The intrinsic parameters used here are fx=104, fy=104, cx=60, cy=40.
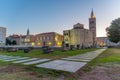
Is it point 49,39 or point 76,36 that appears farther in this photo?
point 76,36

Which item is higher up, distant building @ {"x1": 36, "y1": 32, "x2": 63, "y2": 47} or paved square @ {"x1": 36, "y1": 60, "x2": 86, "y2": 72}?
distant building @ {"x1": 36, "y1": 32, "x2": 63, "y2": 47}

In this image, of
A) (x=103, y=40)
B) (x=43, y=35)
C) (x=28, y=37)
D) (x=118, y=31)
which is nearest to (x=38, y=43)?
(x=43, y=35)

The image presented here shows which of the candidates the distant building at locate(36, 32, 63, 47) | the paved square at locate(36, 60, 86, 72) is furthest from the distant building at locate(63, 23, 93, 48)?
the paved square at locate(36, 60, 86, 72)

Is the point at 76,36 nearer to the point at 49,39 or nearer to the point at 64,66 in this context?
the point at 49,39

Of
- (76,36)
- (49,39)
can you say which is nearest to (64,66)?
(49,39)

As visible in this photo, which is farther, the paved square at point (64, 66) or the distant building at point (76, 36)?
the distant building at point (76, 36)

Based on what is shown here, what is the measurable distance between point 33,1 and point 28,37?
1404 inches

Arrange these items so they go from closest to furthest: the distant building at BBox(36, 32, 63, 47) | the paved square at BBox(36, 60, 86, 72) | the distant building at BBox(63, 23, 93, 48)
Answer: the paved square at BBox(36, 60, 86, 72) < the distant building at BBox(36, 32, 63, 47) < the distant building at BBox(63, 23, 93, 48)

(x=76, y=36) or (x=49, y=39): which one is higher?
(x=76, y=36)

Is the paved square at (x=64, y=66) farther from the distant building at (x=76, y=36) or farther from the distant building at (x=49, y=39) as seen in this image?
the distant building at (x=76, y=36)

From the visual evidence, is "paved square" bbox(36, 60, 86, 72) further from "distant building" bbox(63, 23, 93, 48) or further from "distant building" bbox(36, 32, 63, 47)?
"distant building" bbox(63, 23, 93, 48)

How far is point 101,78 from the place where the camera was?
11.8 feet

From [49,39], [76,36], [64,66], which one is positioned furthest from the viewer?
[76,36]

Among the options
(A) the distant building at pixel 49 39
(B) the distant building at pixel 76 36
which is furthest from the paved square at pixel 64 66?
(B) the distant building at pixel 76 36
